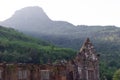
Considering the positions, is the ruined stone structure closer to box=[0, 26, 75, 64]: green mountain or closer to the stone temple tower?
the stone temple tower

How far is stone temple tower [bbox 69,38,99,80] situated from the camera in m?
58.8

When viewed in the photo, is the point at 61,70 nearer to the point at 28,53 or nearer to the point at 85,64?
the point at 85,64

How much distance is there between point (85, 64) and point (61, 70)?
15.7 feet

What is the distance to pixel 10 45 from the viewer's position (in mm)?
169250

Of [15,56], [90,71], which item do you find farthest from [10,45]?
[90,71]

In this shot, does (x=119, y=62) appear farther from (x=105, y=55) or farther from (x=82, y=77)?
(x=82, y=77)

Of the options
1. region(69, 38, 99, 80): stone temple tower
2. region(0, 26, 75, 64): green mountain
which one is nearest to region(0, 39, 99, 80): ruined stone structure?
region(69, 38, 99, 80): stone temple tower

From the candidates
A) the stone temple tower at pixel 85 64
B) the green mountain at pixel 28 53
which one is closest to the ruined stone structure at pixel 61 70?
the stone temple tower at pixel 85 64

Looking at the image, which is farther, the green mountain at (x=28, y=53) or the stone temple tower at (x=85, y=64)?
the green mountain at (x=28, y=53)

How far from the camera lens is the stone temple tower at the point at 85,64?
193ft

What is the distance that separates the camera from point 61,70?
57.5 m

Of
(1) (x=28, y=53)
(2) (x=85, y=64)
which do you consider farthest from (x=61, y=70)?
(1) (x=28, y=53)

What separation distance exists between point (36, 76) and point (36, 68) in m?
1.23

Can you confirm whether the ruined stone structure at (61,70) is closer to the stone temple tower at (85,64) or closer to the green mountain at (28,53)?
the stone temple tower at (85,64)
